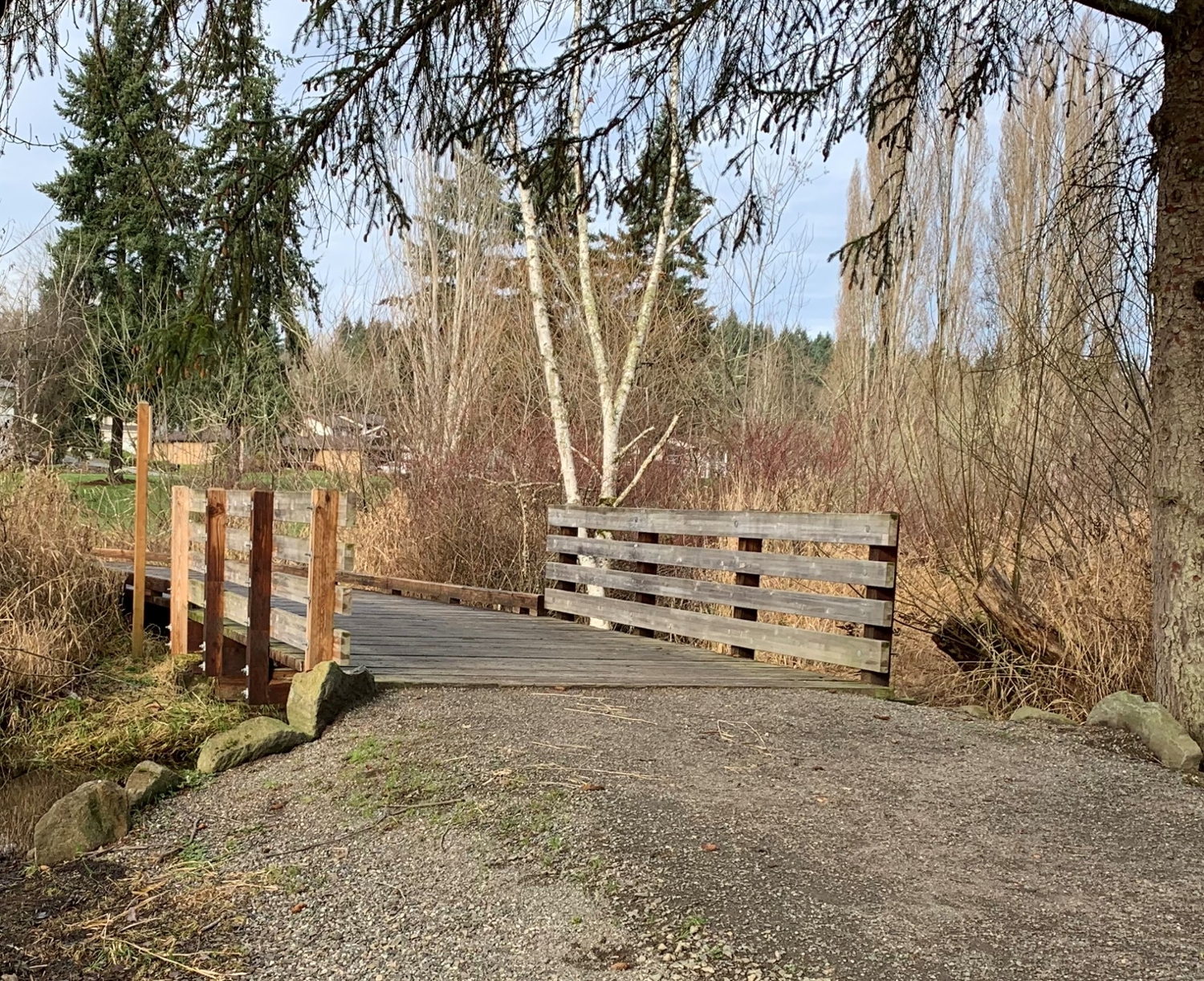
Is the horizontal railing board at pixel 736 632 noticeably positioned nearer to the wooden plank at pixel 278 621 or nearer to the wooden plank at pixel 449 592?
the wooden plank at pixel 449 592

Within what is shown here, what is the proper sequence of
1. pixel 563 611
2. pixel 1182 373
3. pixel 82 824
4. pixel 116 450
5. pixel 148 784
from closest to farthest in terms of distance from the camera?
pixel 82 824 < pixel 148 784 < pixel 1182 373 < pixel 563 611 < pixel 116 450

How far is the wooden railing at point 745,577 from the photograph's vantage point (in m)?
6.79

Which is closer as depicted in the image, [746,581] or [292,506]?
[292,506]

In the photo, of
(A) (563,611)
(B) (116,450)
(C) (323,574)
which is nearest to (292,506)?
(C) (323,574)

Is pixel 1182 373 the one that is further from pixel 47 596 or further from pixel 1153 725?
pixel 47 596

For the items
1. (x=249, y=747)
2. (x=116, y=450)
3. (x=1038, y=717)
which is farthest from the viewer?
(x=116, y=450)

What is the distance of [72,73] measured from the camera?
4.71 meters

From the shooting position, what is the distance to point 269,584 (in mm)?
6254

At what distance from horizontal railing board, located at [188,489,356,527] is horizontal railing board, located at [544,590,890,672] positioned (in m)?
2.96

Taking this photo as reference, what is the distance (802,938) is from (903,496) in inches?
386

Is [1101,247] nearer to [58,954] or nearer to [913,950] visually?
[913,950]

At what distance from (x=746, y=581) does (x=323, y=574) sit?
3.30m

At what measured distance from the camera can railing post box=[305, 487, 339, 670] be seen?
19.5ft

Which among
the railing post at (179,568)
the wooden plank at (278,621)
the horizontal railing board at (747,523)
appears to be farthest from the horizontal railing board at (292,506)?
the horizontal railing board at (747,523)
